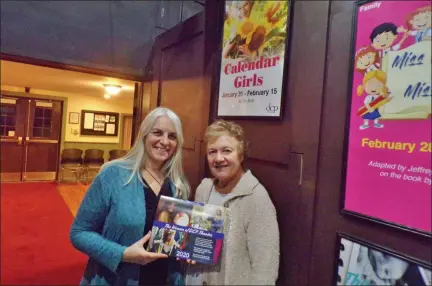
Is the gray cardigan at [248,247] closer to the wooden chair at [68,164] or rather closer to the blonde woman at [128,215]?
the blonde woman at [128,215]

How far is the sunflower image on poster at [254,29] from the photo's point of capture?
974 millimetres

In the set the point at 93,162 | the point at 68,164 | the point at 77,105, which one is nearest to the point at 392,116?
the point at 68,164

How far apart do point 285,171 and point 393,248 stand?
1.18 ft

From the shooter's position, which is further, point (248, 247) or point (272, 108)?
point (272, 108)

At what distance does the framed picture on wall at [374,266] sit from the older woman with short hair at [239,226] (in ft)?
0.58

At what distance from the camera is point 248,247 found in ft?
2.59

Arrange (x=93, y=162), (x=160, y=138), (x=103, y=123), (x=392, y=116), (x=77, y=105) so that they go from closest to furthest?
(x=392, y=116)
(x=160, y=138)
(x=77, y=105)
(x=93, y=162)
(x=103, y=123)

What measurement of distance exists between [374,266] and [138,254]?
60 cm

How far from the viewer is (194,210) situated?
2.45ft

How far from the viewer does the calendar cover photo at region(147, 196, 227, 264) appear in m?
0.73

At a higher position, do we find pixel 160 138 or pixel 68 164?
pixel 160 138

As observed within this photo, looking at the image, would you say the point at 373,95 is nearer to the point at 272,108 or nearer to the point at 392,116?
the point at 392,116

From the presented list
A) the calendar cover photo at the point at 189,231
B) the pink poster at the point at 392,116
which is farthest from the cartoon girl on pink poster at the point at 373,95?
the calendar cover photo at the point at 189,231

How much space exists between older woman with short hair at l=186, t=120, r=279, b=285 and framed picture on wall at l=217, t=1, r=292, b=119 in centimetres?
21
